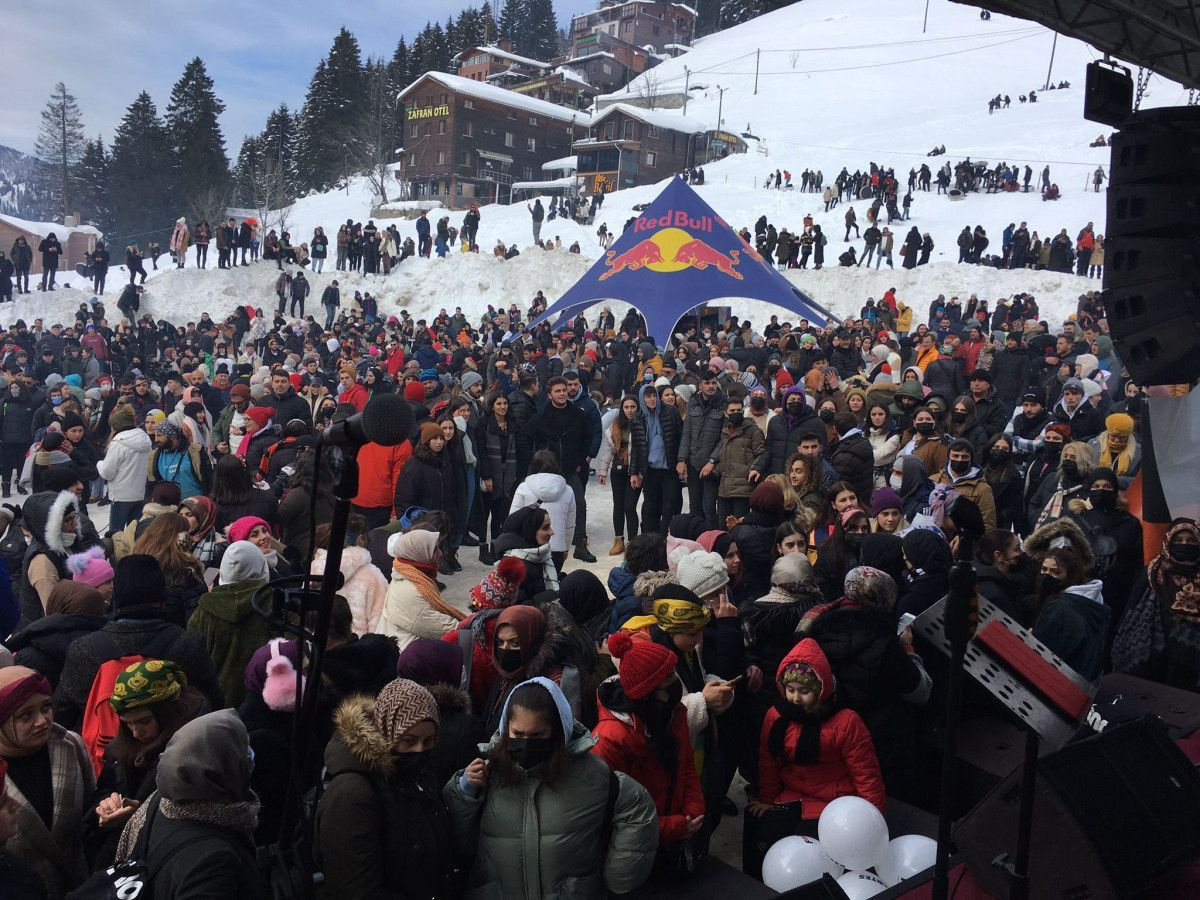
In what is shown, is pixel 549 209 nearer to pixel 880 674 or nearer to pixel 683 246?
pixel 683 246

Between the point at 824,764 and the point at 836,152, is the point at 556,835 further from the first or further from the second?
the point at 836,152

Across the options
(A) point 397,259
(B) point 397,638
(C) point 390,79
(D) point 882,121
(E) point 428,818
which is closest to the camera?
(E) point 428,818

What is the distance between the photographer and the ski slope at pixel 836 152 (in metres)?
26.9

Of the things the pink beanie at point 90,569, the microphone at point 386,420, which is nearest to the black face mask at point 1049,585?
the microphone at point 386,420

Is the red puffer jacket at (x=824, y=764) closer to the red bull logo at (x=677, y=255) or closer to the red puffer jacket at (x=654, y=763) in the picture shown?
the red puffer jacket at (x=654, y=763)

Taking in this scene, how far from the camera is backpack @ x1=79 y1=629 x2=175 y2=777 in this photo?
3057mm

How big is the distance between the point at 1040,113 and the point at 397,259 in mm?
43788

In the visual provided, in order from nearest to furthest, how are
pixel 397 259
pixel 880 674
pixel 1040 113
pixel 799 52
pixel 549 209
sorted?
1. pixel 880 674
2. pixel 397 259
3. pixel 549 209
4. pixel 1040 113
5. pixel 799 52

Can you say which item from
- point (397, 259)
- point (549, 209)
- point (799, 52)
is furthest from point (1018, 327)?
point (799, 52)

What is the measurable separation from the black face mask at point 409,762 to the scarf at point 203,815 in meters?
0.37

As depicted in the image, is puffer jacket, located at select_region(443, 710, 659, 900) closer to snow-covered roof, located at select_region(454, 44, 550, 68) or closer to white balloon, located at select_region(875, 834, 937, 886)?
white balloon, located at select_region(875, 834, 937, 886)

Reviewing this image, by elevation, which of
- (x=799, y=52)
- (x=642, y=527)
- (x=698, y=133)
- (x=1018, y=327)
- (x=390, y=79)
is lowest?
(x=642, y=527)

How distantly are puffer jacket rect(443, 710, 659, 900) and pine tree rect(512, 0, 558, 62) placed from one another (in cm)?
10552

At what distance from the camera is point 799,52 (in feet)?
274
